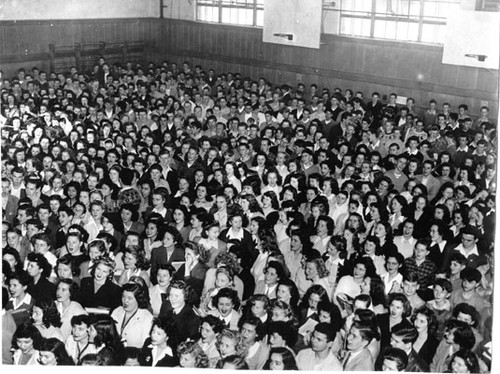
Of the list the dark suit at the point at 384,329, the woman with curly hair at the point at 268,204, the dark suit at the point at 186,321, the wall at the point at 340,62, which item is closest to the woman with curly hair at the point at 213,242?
the woman with curly hair at the point at 268,204

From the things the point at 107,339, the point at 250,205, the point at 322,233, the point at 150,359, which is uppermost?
the point at 250,205

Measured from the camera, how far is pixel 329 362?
6.29m

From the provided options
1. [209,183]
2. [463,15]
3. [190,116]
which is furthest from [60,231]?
[463,15]

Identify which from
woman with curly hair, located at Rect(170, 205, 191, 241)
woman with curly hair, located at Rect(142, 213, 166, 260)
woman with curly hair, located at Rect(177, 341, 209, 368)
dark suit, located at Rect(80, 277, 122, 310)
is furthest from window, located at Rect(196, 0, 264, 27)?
woman with curly hair, located at Rect(177, 341, 209, 368)

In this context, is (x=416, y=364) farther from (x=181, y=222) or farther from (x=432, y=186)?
(x=432, y=186)

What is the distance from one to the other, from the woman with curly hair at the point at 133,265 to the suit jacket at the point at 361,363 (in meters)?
2.77

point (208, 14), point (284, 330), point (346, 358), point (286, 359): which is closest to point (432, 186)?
point (284, 330)

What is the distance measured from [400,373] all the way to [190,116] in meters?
10.7

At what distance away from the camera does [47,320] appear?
6.81 meters

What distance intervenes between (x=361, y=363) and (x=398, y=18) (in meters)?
14.5

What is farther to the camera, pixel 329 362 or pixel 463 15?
pixel 463 15

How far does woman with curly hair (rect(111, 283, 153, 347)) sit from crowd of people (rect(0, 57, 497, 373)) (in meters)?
0.02

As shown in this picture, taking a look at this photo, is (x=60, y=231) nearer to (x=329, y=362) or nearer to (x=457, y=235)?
(x=329, y=362)

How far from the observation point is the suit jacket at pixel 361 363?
629cm
